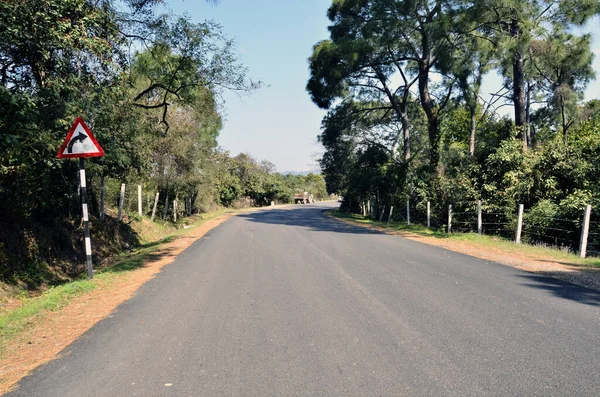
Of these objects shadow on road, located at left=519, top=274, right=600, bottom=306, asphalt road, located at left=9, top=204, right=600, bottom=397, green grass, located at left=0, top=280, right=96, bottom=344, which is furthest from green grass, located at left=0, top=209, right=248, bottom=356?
shadow on road, located at left=519, top=274, right=600, bottom=306

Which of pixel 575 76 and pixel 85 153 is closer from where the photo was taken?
pixel 85 153

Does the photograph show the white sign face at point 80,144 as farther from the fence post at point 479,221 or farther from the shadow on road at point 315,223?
the fence post at point 479,221

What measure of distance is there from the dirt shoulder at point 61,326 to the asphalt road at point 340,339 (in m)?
0.22

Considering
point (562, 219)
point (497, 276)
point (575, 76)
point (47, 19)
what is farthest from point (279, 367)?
point (575, 76)

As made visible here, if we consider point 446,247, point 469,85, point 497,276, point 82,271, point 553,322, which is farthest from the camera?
point 469,85

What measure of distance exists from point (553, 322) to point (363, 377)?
2.96 m

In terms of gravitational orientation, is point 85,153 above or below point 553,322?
above

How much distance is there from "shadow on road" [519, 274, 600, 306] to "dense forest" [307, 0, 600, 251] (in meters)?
6.00

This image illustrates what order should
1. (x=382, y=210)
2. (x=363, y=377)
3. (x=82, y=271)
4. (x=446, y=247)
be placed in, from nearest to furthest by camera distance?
(x=363, y=377) < (x=82, y=271) < (x=446, y=247) < (x=382, y=210)

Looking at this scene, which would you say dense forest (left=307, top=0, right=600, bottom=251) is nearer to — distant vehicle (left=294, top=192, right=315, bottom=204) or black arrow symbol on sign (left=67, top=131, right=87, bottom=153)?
black arrow symbol on sign (left=67, top=131, right=87, bottom=153)

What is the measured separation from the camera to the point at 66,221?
12852 millimetres

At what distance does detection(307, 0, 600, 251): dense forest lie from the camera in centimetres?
1546

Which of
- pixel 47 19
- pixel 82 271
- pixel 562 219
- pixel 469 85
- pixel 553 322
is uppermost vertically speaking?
pixel 469 85

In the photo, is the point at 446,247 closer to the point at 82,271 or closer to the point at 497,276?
the point at 497,276
